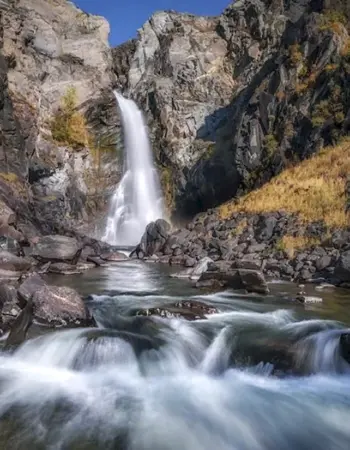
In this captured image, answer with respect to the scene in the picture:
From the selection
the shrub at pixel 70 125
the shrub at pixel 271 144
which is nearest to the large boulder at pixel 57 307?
the shrub at pixel 271 144

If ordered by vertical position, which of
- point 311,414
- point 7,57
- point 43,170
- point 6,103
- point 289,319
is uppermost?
point 7,57

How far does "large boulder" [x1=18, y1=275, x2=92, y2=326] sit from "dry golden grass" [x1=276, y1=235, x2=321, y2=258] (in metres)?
12.7

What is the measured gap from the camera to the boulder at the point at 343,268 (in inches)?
653

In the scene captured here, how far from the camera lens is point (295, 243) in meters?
21.6

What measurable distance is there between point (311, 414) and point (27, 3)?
208 feet

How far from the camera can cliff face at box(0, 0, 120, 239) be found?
3959 centimetres

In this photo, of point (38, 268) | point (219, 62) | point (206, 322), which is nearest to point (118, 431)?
point (206, 322)

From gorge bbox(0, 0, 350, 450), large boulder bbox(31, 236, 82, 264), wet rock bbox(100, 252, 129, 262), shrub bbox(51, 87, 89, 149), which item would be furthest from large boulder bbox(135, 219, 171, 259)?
shrub bbox(51, 87, 89, 149)

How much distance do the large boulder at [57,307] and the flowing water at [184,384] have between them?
79 centimetres

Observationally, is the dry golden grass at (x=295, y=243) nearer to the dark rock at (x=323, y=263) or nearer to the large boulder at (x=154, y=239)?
the dark rock at (x=323, y=263)

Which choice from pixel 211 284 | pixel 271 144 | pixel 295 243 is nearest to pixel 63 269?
pixel 211 284

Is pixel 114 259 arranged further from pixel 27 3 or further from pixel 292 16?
pixel 27 3

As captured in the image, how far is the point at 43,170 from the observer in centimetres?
4394

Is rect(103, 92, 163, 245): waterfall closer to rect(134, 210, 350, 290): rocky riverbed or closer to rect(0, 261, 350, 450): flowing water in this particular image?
rect(134, 210, 350, 290): rocky riverbed
